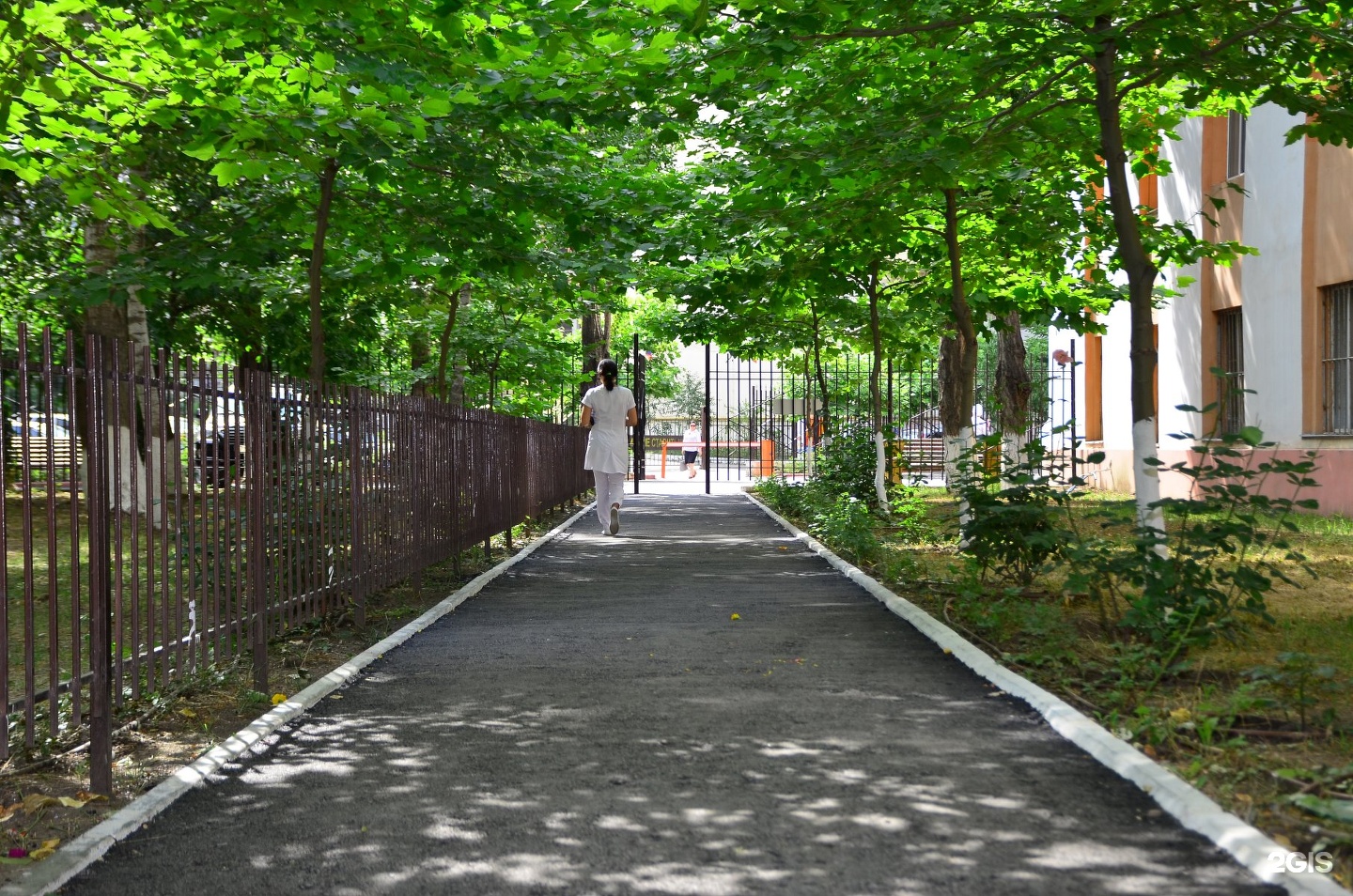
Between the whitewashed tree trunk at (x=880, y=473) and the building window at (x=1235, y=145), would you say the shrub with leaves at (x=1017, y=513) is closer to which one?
the whitewashed tree trunk at (x=880, y=473)

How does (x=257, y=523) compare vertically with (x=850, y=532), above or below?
above

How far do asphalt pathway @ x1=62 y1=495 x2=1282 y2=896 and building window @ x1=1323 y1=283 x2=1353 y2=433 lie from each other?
10305mm

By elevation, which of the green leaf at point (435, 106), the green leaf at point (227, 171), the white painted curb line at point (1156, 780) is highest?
the green leaf at point (435, 106)

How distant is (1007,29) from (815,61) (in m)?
1.54

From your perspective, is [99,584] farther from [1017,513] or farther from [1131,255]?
[1131,255]

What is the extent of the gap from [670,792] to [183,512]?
2882mm

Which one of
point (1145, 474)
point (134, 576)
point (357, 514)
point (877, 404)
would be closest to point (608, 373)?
point (877, 404)

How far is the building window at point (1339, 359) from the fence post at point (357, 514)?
12.5 metres

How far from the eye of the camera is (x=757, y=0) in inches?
288

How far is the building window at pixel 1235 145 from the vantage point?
1977 cm

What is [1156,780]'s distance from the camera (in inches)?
189

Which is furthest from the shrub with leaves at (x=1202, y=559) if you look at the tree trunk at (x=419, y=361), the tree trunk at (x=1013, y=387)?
the tree trunk at (x=1013, y=387)

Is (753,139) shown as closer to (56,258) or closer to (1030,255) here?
(1030,255)

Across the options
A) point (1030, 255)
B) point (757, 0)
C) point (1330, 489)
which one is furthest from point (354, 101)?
point (1330, 489)
